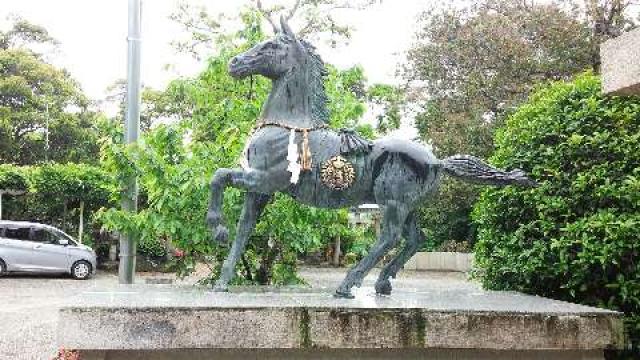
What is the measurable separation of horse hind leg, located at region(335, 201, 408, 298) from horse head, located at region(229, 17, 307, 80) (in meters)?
1.27

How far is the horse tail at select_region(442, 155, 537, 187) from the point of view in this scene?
Answer: 4.48m

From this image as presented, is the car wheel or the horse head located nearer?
the horse head

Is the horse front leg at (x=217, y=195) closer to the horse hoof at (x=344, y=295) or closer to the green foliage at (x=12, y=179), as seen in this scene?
the horse hoof at (x=344, y=295)

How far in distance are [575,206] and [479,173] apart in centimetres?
113

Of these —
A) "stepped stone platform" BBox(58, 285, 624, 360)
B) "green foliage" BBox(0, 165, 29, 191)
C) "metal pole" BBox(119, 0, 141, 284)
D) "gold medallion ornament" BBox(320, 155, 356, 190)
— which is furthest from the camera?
"green foliage" BBox(0, 165, 29, 191)

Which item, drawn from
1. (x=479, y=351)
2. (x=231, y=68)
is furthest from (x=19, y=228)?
(x=479, y=351)

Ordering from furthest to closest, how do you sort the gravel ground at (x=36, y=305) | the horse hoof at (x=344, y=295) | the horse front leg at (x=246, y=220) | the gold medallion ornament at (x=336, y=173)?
the gravel ground at (x=36, y=305)
the horse front leg at (x=246, y=220)
the gold medallion ornament at (x=336, y=173)
the horse hoof at (x=344, y=295)

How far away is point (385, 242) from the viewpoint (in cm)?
442

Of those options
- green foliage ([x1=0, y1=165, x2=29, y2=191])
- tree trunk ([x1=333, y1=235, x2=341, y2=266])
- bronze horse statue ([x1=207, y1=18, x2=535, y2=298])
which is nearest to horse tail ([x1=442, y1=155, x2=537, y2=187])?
bronze horse statue ([x1=207, y1=18, x2=535, y2=298])

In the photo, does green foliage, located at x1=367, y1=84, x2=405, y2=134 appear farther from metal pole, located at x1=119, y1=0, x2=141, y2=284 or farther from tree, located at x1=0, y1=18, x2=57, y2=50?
tree, located at x1=0, y1=18, x2=57, y2=50

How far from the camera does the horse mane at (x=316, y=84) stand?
4691 millimetres

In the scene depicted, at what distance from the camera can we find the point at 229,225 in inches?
247

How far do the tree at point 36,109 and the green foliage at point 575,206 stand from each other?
82.5 ft

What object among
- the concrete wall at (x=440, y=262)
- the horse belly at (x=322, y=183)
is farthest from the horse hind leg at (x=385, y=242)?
the concrete wall at (x=440, y=262)
